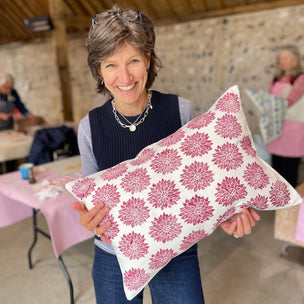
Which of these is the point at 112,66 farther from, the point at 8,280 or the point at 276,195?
the point at 8,280

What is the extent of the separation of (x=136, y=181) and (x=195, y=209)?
0.18 metres

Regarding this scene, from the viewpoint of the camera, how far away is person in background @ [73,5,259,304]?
910mm

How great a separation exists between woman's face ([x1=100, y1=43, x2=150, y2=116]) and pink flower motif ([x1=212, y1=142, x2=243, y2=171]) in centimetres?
31

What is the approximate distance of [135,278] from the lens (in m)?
0.87

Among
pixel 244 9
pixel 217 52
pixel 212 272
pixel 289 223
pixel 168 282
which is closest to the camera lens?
pixel 168 282

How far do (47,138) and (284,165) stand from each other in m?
2.51

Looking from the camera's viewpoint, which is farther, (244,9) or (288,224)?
(244,9)

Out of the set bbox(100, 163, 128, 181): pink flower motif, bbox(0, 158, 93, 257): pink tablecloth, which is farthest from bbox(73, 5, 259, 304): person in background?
bbox(0, 158, 93, 257): pink tablecloth

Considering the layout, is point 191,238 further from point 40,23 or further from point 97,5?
point 97,5

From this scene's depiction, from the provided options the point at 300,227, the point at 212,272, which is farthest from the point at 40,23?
the point at 300,227

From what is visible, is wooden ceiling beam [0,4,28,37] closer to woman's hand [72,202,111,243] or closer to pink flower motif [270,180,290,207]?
woman's hand [72,202,111,243]

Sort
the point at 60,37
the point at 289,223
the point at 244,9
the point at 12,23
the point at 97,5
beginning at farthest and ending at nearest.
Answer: the point at 12,23
the point at 97,5
the point at 60,37
the point at 244,9
the point at 289,223

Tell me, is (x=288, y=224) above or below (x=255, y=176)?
below

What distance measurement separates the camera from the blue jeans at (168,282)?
3.27ft
